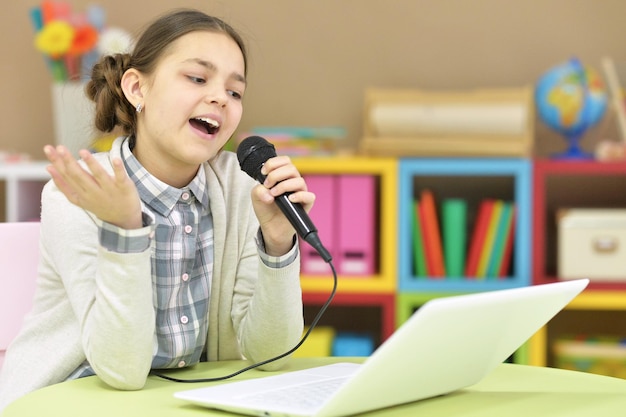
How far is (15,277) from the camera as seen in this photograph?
132 cm

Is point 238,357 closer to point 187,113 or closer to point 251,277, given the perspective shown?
point 251,277

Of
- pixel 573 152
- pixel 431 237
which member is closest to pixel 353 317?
pixel 431 237

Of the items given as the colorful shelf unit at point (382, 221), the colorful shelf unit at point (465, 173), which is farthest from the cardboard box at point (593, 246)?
the colorful shelf unit at point (382, 221)

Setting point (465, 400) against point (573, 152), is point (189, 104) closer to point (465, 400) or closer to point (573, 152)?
point (465, 400)

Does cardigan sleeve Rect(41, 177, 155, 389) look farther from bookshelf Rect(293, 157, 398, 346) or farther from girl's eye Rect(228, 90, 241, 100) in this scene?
bookshelf Rect(293, 157, 398, 346)

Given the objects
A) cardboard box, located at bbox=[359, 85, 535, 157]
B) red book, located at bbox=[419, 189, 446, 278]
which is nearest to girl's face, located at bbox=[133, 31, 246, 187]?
cardboard box, located at bbox=[359, 85, 535, 157]

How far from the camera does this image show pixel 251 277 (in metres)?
1.34

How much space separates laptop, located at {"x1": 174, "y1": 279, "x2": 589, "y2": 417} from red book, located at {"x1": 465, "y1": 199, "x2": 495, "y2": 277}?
159cm

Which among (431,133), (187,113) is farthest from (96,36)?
(187,113)

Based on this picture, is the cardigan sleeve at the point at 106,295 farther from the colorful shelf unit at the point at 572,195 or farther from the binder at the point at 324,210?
the colorful shelf unit at the point at 572,195

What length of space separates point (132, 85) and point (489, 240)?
1.48 m

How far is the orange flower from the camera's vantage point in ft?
8.46

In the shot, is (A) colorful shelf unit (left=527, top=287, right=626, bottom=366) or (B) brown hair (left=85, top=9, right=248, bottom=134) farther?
(A) colorful shelf unit (left=527, top=287, right=626, bottom=366)

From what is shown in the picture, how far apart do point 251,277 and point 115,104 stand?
0.35 metres
